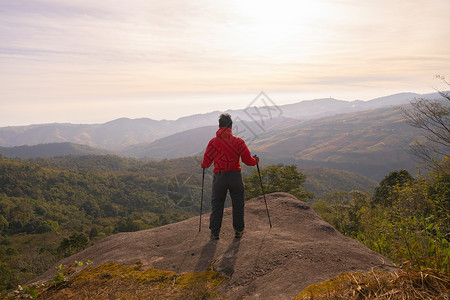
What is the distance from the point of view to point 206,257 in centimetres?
552

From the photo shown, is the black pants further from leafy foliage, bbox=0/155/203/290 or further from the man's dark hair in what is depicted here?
leafy foliage, bbox=0/155/203/290

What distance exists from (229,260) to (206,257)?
64 cm

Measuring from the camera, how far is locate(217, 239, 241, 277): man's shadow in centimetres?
478

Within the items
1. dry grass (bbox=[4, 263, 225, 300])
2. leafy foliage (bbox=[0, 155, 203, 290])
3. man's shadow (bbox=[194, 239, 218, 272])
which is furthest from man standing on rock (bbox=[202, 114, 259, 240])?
leafy foliage (bbox=[0, 155, 203, 290])

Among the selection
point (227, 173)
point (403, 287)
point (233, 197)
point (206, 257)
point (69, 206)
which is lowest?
point (69, 206)

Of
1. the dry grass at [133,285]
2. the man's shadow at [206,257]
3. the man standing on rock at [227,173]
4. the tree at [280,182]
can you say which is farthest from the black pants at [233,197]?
the tree at [280,182]

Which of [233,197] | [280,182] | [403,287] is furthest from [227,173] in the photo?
[280,182]

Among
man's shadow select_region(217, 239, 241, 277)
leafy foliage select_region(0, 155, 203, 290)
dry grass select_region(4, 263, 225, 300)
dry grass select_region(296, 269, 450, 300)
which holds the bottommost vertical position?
leafy foliage select_region(0, 155, 203, 290)

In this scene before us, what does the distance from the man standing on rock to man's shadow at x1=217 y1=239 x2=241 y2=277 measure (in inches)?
29.4

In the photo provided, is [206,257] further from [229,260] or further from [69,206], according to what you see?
[69,206]

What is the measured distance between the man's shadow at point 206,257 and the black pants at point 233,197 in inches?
18.9

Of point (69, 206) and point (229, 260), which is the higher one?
point (229, 260)

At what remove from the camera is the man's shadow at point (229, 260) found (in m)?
4.78

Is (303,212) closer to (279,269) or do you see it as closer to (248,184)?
(279,269)
